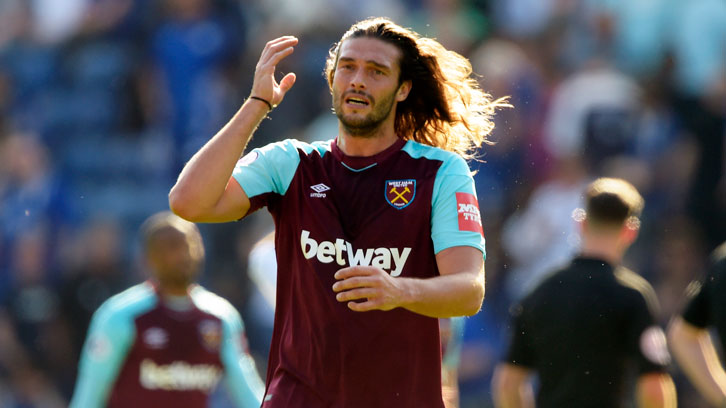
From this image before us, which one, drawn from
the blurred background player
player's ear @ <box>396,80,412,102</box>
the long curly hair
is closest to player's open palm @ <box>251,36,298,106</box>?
the long curly hair

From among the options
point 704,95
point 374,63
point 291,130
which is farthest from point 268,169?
point 291,130

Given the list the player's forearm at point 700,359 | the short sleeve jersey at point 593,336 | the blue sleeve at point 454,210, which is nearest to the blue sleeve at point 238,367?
the short sleeve jersey at point 593,336

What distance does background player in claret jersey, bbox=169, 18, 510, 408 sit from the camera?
189 inches

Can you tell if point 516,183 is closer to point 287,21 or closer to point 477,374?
point 477,374

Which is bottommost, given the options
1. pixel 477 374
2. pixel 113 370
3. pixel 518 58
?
pixel 477 374

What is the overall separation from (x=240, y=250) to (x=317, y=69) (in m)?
2.26

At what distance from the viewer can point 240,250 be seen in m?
13.4

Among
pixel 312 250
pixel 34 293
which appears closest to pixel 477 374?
pixel 34 293

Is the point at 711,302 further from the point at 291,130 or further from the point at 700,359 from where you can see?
the point at 291,130

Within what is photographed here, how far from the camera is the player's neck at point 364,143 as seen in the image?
5180 mm

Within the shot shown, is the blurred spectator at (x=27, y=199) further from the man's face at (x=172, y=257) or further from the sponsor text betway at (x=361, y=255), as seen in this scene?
the sponsor text betway at (x=361, y=255)

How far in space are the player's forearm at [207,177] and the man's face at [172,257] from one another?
3.63 m

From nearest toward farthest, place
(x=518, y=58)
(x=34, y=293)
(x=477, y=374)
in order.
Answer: (x=477, y=374) < (x=518, y=58) < (x=34, y=293)

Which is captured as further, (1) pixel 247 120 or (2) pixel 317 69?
(2) pixel 317 69
